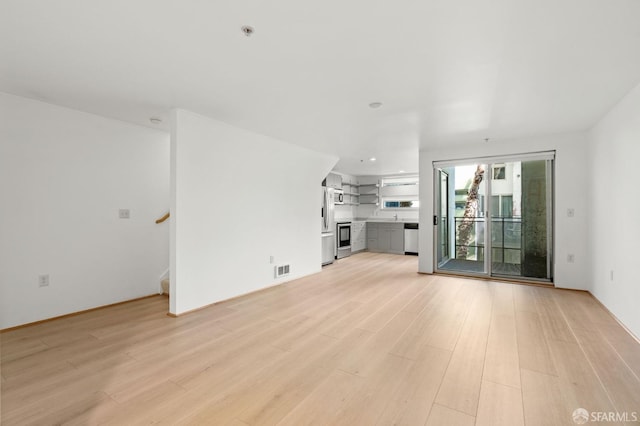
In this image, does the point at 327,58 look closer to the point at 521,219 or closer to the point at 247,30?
the point at 247,30

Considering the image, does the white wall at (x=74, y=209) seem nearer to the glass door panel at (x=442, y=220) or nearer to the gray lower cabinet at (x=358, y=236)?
the glass door panel at (x=442, y=220)

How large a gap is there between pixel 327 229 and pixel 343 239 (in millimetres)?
1213

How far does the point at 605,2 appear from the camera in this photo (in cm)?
162

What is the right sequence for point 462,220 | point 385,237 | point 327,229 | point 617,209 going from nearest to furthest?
point 617,209 < point 462,220 < point 327,229 < point 385,237

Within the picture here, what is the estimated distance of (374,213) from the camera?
30.0 feet

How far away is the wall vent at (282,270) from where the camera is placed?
4631 mm

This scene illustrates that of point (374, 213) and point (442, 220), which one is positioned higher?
point (374, 213)

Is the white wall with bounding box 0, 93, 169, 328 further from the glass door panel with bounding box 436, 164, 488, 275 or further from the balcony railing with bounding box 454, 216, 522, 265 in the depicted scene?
the balcony railing with bounding box 454, 216, 522, 265

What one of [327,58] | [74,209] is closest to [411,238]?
[327,58]

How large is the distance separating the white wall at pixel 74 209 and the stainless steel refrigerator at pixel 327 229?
10.3 ft

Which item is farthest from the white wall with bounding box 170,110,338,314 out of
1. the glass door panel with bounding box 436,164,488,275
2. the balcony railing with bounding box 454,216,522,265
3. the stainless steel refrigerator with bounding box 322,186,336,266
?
the balcony railing with bounding box 454,216,522,265

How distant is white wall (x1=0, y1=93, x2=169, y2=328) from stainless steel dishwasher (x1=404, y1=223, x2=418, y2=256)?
6.04m

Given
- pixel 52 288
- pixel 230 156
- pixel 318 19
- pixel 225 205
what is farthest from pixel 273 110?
pixel 52 288

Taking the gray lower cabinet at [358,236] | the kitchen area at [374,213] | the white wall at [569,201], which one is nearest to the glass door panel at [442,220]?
the white wall at [569,201]
